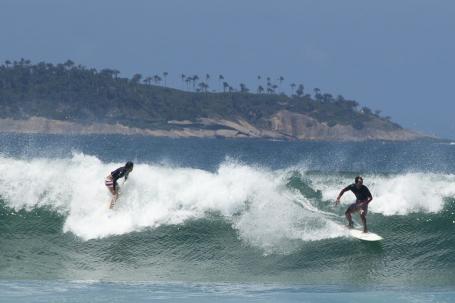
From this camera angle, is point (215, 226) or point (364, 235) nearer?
point (364, 235)

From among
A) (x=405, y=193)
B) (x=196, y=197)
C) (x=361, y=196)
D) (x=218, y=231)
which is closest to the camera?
(x=361, y=196)

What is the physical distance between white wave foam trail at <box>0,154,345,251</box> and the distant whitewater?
0.03m

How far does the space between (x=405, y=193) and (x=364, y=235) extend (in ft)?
11.1

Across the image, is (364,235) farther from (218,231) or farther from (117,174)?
(117,174)

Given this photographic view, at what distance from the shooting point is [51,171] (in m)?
26.9

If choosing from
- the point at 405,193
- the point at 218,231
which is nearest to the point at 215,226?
the point at 218,231

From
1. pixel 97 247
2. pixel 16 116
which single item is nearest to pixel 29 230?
pixel 97 247

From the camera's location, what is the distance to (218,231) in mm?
24188

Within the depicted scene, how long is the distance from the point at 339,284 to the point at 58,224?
7.94 m

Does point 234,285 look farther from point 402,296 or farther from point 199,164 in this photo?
point 199,164

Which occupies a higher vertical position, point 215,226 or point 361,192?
point 361,192

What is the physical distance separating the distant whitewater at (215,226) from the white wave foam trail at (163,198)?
3 cm

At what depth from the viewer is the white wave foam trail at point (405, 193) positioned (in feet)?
83.3

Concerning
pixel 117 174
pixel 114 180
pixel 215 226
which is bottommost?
pixel 215 226
